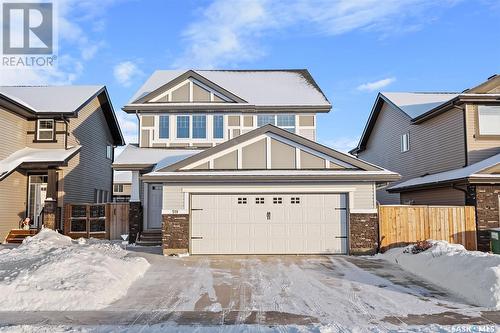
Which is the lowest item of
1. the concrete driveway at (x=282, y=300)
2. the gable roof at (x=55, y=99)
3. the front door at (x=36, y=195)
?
the concrete driveway at (x=282, y=300)

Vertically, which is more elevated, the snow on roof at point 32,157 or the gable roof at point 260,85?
the gable roof at point 260,85

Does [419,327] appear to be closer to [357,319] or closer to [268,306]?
[357,319]

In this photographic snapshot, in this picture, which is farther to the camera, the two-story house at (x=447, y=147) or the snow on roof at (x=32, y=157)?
the snow on roof at (x=32, y=157)

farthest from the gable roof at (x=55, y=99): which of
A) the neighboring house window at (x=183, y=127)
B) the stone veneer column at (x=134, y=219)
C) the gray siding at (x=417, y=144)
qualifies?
the gray siding at (x=417, y=144)

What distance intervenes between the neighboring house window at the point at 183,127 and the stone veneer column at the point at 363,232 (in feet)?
31.9

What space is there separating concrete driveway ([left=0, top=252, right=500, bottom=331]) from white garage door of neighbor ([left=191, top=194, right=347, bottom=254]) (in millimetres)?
2130

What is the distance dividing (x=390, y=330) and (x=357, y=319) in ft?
2.37

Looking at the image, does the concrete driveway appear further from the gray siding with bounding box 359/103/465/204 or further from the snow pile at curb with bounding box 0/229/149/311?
the gray siding with bounding box 359/103/465/204

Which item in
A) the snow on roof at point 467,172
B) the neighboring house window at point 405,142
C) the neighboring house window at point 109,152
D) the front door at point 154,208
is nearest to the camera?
the snow on roof at point 467,172

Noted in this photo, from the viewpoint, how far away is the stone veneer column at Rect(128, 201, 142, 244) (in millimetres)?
17203

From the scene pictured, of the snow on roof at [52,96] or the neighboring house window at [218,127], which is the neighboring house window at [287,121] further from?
the snow on roof at [52,96]

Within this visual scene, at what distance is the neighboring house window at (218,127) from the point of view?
20.8m

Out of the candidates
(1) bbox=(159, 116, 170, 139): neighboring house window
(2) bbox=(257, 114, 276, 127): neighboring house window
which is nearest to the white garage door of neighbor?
(1) bbox=(159, 116, 170, 139): neighboring house window

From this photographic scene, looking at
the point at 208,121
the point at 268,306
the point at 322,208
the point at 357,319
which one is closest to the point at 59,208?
the point at 208,121
